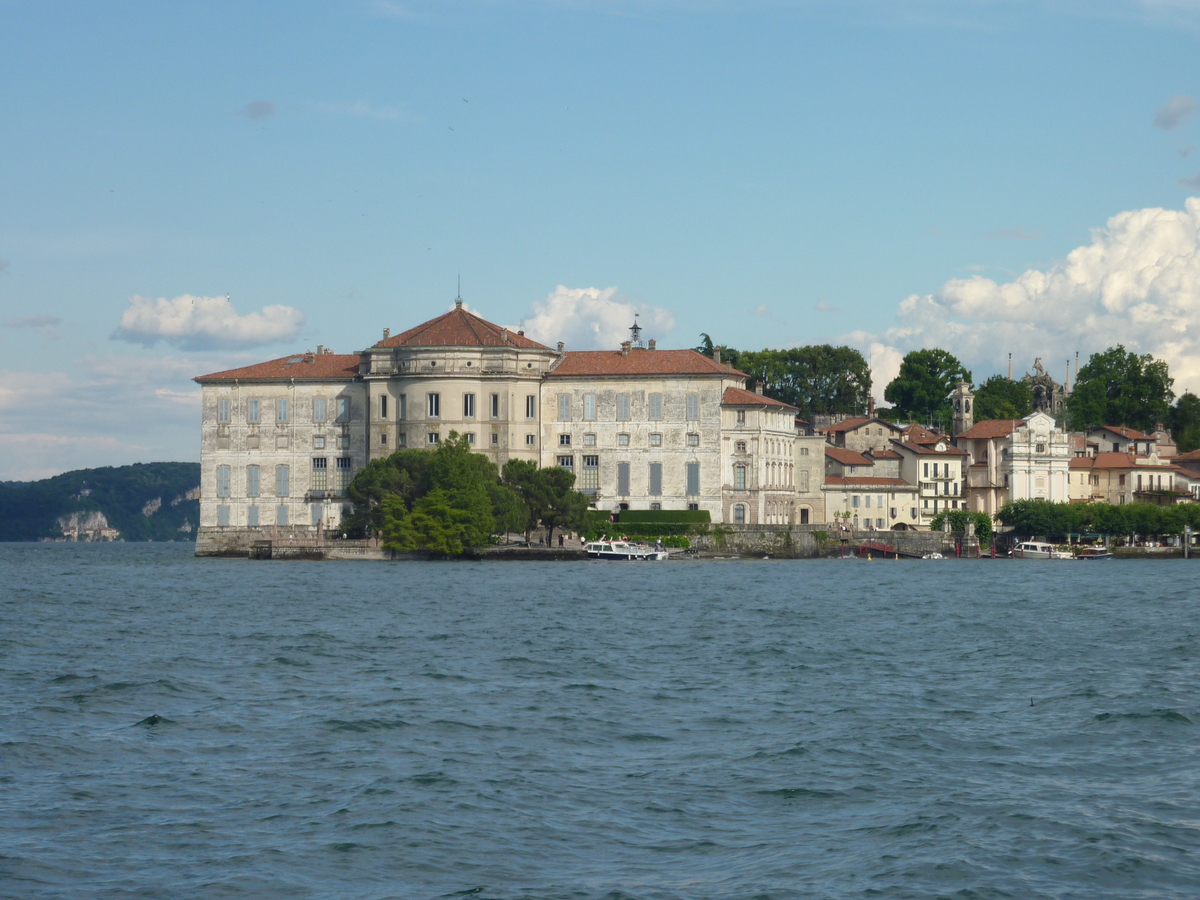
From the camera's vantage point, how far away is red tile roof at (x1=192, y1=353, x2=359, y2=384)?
8694cm

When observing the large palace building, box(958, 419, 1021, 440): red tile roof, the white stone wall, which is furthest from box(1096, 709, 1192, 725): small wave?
box(958, 419, 1021, 440): red tile roof

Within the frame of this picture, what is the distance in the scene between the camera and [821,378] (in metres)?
126

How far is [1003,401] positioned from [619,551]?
60228 millimetres

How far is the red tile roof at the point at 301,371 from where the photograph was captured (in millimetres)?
86938

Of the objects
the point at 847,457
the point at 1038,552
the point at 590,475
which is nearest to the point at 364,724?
the point at 590,475

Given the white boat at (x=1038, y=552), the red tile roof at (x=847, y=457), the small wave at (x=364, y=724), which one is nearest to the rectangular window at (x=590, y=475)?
the red tile roof at (x=847, y=457)

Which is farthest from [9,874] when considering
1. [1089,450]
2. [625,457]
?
[1089,450]

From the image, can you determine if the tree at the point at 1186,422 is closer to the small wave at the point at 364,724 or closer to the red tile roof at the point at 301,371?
the red tile roof at the point at 301,371

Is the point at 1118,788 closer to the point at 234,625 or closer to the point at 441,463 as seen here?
the point at 234,625

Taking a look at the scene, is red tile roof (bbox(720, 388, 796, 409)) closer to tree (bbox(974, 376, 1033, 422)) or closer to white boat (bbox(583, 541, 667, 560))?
white boat (bbox(583, 541, 667, 560))

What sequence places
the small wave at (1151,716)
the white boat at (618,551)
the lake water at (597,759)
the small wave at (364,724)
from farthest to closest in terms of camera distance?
Answer: the white boat at (618,551) < the small wave at (1151,716) < the small wave at (364,724) < the lake water at (597,759)

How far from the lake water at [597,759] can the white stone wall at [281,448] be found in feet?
156

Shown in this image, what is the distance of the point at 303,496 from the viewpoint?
86.6 meters

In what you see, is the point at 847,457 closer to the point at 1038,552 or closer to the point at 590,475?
the point at 1038,552
